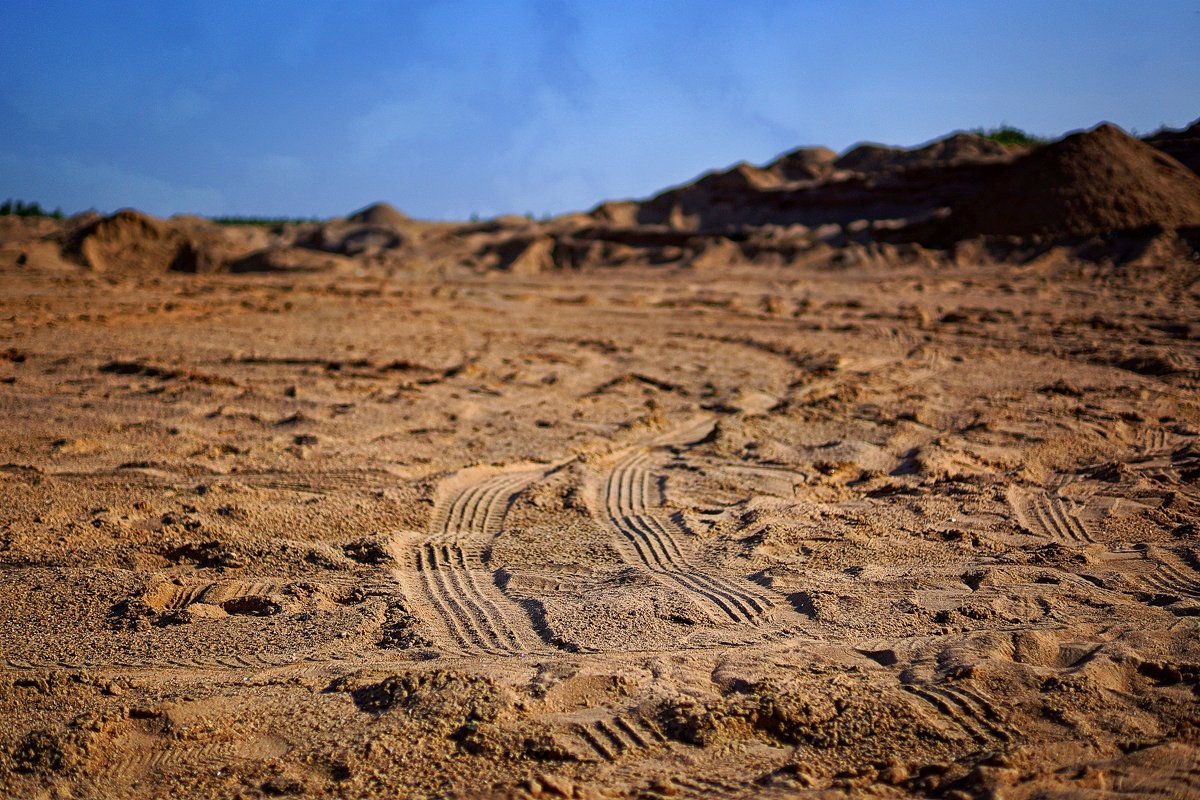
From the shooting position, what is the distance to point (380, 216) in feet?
113

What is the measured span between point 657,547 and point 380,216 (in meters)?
32.3

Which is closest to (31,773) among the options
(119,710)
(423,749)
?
(119,710)

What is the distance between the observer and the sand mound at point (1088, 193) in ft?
58.2

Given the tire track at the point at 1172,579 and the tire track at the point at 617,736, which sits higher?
the tire track at the point at 1172,579

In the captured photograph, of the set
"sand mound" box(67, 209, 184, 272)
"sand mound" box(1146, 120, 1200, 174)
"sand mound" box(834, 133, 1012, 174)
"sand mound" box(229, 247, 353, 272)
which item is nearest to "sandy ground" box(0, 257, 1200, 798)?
"sand mound" box(229, 247, 353, 272)

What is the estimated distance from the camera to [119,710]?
106 inches

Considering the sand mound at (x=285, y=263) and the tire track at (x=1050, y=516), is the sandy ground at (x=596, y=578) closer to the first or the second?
the tire track at (x=1050, y=516)

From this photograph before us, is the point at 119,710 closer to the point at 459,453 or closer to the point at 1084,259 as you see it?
the point at 459,453

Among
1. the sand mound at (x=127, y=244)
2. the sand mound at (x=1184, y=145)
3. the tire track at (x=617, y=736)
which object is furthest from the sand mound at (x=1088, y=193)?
the sand mound at (x=127, y=244)

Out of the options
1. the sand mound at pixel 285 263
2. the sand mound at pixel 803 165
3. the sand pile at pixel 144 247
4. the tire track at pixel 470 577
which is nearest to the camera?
the tire track at pixel 470 577

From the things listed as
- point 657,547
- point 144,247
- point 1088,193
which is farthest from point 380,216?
point 657,547

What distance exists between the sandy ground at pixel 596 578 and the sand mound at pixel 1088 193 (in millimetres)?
10856

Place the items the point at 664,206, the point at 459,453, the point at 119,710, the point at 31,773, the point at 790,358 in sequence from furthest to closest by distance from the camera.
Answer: the point at 664,206 < the point at 790,358 < the point at 459,453 < the point at 119,710 < the point at 31,773

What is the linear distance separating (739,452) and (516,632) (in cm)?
269
